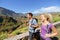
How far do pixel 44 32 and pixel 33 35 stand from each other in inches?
78.8

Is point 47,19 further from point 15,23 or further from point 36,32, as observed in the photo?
point 15,23

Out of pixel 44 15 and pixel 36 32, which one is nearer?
pixel 44 15

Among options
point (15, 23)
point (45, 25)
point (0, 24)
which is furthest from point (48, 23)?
point (15, 23)

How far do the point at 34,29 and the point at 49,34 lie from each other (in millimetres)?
2011

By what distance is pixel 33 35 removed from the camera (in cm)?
734

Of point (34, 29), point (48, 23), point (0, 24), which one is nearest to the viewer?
point (48, 23)

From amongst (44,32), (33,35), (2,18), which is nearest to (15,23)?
(2,18)

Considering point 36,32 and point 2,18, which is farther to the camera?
point 2,18

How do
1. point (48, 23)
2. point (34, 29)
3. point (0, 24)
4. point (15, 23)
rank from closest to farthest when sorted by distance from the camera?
1. point (48, 23)
2. point (34, 29)
3. point (0, 24)
4. point (15, 23)

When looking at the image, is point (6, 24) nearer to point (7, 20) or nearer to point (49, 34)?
point (7, 20)

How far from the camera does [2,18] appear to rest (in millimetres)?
18984

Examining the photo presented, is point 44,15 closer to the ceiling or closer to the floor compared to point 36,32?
closer to the ceiling

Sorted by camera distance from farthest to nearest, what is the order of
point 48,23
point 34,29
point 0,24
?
point 0,24, point 34,29, point 48,23

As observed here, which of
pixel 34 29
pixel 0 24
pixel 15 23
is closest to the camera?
pixel 34 29
